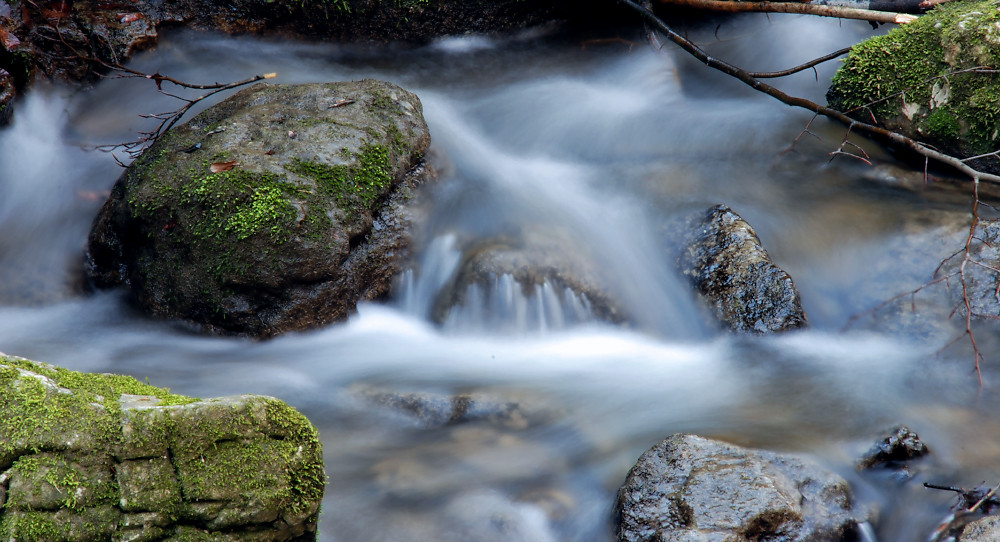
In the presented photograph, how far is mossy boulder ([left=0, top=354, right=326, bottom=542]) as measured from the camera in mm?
1898

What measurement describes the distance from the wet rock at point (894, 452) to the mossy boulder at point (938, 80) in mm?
2764

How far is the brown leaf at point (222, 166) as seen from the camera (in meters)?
4.30

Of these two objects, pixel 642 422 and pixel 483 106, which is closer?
pixel 642 422

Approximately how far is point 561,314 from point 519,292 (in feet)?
1.15

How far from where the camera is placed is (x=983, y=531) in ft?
9.75

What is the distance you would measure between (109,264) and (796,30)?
6987 millimetres

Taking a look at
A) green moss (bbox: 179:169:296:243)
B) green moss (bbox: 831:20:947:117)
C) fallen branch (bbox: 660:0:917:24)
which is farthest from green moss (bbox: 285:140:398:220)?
green moss (bbox: 831:20:947:117)

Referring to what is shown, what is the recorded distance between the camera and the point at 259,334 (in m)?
4.35

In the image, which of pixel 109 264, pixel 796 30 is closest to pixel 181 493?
pixel 109 264

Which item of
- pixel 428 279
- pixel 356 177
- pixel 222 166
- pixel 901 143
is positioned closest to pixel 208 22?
pixel 222 166

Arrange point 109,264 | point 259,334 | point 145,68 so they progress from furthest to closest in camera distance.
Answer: point 145,68 → point 109,264 → point 259,334

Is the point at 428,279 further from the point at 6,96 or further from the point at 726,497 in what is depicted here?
the point at 6,96

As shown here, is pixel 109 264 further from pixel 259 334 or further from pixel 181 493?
pixel 181 493

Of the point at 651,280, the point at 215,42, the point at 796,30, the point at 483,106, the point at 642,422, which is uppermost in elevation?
the point at 796,30
